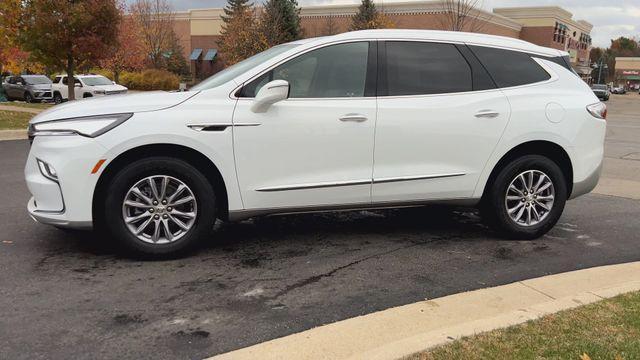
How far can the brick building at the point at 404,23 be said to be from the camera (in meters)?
48.6

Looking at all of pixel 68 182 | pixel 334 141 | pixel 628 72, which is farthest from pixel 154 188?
pixel 628 72

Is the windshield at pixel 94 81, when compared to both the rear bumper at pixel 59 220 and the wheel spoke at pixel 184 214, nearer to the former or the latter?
the rear bumper at pixel 59 220

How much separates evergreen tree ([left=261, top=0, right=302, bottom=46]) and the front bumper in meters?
31.0

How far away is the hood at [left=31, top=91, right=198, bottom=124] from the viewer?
4.33m

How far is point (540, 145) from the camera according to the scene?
17.5 feet

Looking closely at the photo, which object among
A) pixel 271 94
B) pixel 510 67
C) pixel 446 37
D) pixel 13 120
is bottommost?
pixel 13 120

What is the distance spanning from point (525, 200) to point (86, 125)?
3.85 m

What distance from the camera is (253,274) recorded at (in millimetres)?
4375

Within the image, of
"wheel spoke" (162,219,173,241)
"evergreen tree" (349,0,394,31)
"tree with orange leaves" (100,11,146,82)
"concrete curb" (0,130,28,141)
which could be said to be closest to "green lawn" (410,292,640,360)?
"wheel spoke" (162,219,173,241)

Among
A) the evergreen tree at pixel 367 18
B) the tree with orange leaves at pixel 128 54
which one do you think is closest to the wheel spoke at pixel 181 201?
the tree with orange leaves at pixel 128 54

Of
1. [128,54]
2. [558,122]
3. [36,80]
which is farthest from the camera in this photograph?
[128,54]

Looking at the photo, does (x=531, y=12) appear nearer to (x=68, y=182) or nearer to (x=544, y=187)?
(x=544, y=187)

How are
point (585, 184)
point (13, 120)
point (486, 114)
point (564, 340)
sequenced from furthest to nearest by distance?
point (13, 120), point (585, 184), point (486, 114), point (564, 340)

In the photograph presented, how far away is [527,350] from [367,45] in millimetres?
2947
